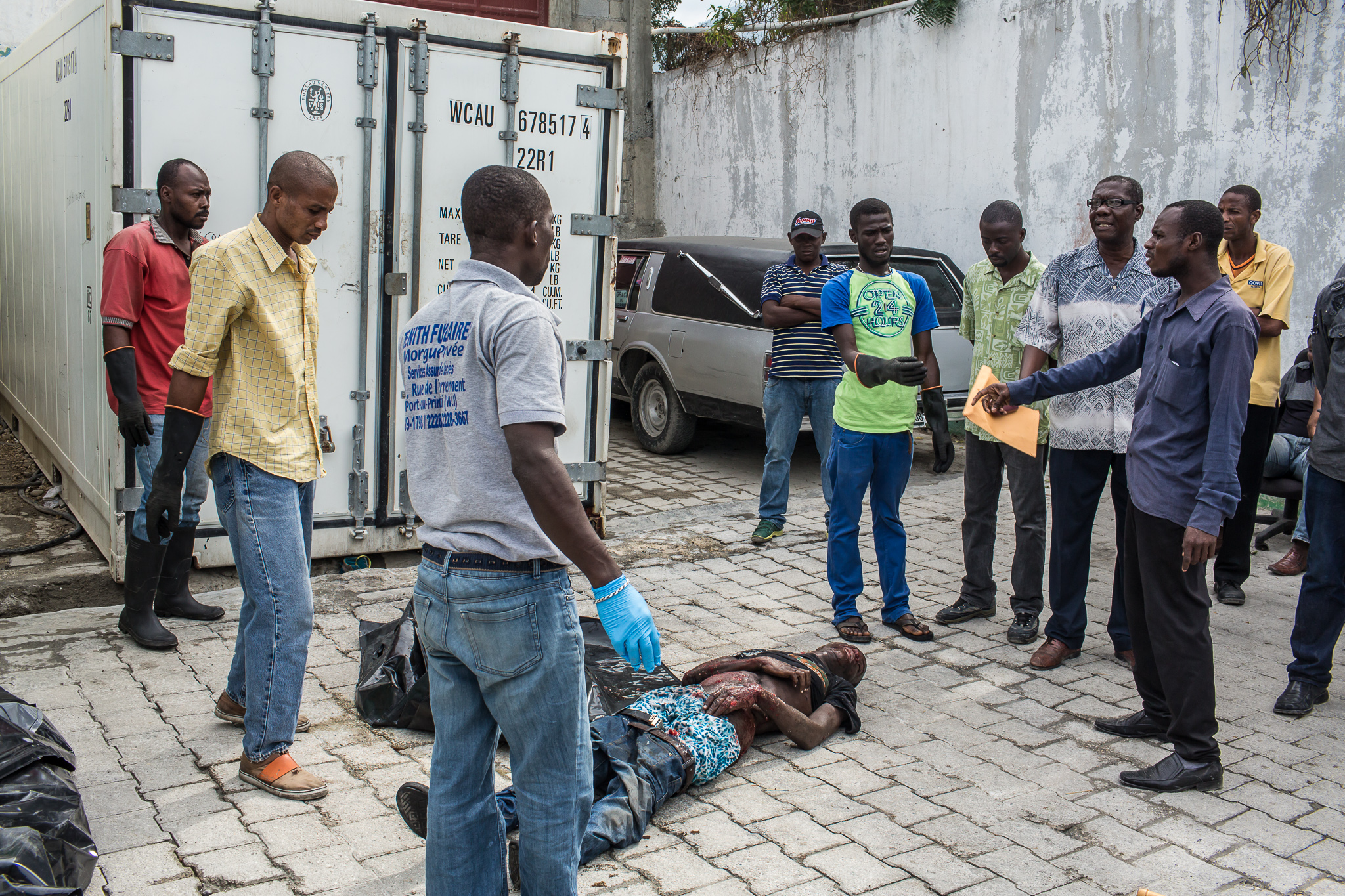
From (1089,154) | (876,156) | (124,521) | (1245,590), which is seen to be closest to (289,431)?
(124,521)

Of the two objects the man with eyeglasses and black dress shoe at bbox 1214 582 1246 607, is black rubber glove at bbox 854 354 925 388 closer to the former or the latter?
the man with eyeglasses

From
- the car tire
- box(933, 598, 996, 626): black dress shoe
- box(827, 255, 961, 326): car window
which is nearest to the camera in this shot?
box(933, 598, 996, 626): black dress shoe

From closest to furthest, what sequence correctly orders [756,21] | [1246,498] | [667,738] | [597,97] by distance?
[667,738]
[1246,498]
[597,97]
[756,21]

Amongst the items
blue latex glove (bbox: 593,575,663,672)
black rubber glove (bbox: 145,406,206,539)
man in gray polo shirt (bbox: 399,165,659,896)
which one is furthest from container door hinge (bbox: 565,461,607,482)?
blue latex glove (bbox: 593,575,663,672)

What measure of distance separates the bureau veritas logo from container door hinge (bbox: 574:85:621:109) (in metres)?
1.42

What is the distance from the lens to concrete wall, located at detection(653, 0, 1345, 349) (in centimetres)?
806

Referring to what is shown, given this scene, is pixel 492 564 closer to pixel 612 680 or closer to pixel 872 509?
pixel 612 680

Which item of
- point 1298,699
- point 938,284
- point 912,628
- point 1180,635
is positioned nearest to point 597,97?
point 912,628

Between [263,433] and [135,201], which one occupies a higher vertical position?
[135,201]

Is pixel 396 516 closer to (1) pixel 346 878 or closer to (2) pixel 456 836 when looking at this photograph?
(1) pixel 346 878

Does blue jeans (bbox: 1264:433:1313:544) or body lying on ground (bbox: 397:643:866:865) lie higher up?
blue jeans (bbox: 1264:433:1313:544)

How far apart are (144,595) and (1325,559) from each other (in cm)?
523

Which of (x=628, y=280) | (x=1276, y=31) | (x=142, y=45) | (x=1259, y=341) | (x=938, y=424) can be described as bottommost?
(x=938, y=424)

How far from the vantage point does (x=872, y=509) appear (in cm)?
548
